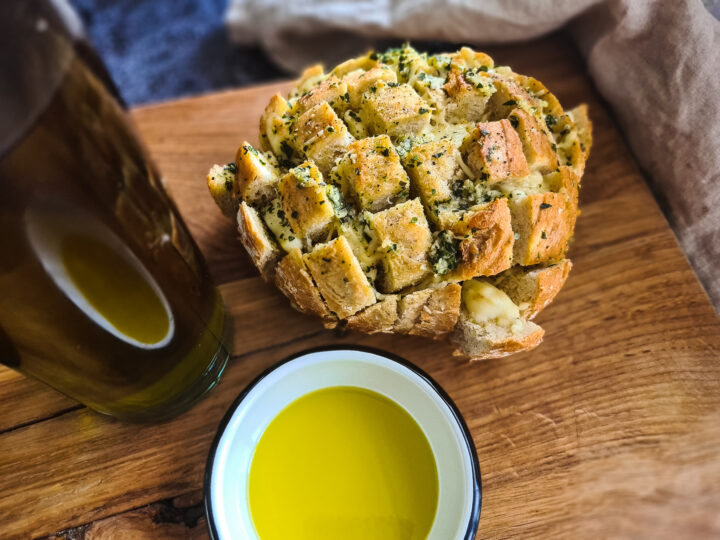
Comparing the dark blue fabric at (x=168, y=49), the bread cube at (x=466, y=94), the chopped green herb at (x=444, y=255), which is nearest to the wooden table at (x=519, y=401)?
the chopped green herb at (x=444, y=255)

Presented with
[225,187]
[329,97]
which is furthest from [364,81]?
[225,187]

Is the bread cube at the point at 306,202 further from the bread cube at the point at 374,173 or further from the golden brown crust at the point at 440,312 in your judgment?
the golden brown crust at the point at 440,312

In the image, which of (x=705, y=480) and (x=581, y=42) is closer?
(x=705, y=480)

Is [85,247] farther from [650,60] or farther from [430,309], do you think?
[650,60]

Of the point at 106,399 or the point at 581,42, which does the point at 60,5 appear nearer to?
the point at 106,399

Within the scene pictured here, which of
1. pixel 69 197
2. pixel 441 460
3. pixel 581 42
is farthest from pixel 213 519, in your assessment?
pixel 581 42
